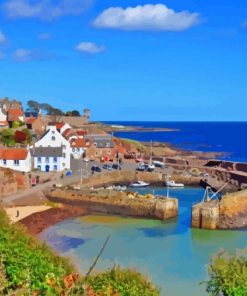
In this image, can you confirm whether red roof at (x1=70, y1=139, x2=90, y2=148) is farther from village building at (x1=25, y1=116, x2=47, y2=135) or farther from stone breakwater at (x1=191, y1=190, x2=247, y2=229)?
stone breakwater at (x1=191, y1=190, x2=247, y2=229)

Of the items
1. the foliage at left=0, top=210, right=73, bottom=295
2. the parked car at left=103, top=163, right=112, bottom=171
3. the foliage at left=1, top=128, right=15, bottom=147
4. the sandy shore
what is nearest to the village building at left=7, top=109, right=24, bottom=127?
the foliage at left=1, top=128, right=15, bottom=147

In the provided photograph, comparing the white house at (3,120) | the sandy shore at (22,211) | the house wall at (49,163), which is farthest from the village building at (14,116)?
the sandy shore at (22,211)

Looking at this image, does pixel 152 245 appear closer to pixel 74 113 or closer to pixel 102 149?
pixel 102 149

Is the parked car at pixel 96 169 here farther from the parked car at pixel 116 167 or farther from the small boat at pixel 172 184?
the small boat at pixel 172 184

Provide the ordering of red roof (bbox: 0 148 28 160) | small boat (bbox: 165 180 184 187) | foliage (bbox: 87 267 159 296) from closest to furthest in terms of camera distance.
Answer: foliage (bbox: 87 267 159 296), red roof (bbox: 0 148 28 160), small boat (bbox: 165 180 184 187)

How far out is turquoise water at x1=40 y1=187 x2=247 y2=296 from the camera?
26328 mm

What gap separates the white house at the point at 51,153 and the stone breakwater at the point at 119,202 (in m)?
11.8

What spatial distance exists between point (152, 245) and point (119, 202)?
31.8 ft

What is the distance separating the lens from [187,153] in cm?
9519

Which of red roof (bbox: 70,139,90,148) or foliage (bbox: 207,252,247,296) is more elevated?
red roof (bbox: 70,139,90,148)

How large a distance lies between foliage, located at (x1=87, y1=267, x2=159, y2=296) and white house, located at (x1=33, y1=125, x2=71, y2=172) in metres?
41.2

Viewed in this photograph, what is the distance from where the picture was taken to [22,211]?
39281 mm

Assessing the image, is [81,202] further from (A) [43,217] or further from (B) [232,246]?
(B) [232,246]

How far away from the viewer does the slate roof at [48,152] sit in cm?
5728
